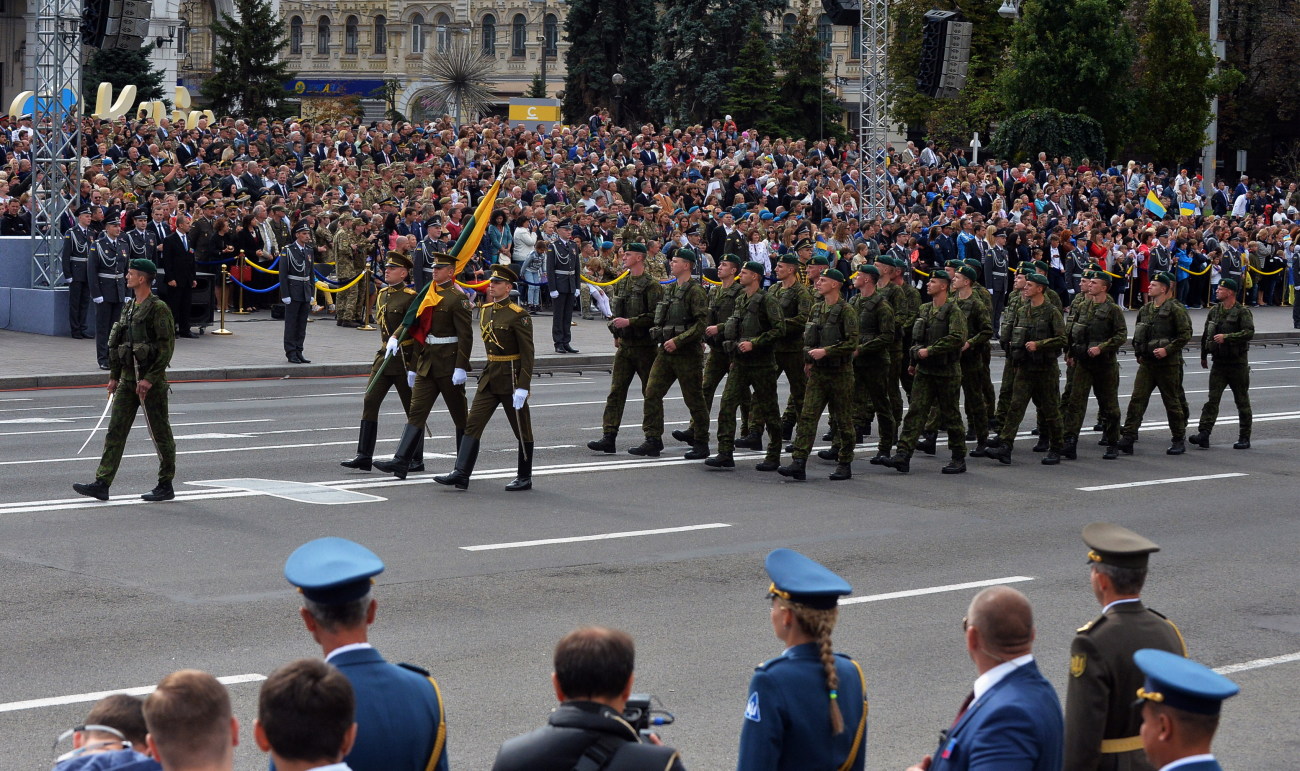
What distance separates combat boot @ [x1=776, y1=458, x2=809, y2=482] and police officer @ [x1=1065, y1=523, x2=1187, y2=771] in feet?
32.3

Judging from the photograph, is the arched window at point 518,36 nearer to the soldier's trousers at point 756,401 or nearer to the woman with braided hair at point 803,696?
the soldier's trousers at point 756,401

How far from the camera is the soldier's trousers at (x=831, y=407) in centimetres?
1530

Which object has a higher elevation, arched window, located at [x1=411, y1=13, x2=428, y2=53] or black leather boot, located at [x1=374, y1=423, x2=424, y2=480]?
arched window, located at [x1=411, y1=13, x2=428, y2=53]

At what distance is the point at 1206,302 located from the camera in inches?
1628

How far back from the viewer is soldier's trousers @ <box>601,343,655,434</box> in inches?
663

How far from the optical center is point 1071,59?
172 feet

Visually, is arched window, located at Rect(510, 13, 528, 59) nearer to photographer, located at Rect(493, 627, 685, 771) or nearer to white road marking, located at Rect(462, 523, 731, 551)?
white road marking, located at Rect(462, 523, 731, 551)

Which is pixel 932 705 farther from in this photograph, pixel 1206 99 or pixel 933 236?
pixel 1206 99

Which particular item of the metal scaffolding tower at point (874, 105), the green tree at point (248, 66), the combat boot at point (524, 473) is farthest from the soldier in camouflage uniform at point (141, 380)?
Answer: the green tree at point (248, 66)

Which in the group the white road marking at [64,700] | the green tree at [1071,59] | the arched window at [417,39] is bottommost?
A: the white road marking at [64,700]

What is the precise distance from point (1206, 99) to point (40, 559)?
51.3m

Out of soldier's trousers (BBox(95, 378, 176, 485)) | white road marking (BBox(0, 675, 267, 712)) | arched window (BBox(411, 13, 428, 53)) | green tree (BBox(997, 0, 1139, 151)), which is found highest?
arched window (BBox(411, 13, 428, 53))

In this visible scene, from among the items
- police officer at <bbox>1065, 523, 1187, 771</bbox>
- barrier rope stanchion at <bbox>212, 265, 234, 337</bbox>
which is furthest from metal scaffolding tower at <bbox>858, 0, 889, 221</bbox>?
police officer at <bbox>1065, 523, 1187, 771</bbox>

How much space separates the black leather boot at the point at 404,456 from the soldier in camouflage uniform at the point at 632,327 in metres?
2.49
